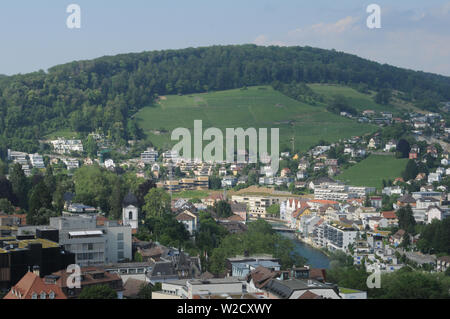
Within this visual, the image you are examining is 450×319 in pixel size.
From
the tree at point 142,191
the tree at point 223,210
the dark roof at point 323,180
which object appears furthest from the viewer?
the dark roof at point 323,180

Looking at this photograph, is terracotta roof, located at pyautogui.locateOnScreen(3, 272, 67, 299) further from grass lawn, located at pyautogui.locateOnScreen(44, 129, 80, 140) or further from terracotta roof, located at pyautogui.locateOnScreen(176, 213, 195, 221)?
grass lawn, located at pyautogui.locateOnScreen(44, 129, 80, 140)

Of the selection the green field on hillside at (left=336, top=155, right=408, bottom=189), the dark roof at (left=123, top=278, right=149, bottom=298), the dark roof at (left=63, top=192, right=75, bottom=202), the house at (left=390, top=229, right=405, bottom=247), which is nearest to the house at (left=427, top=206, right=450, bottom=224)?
the house at (left=390, top=229, right=405, bottom=247)

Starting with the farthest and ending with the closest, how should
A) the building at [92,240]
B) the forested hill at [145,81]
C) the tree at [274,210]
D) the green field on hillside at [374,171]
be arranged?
the forested hill at [145,81]
the green field on hillside at [374,171]
the tree at [274,210]
the building at [92,240]

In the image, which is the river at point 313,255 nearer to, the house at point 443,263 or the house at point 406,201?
the house at point 443,263

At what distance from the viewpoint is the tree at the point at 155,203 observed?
23.0 m

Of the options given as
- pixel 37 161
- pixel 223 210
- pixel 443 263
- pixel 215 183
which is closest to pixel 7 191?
pixel 223 210

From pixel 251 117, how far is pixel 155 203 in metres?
29.9

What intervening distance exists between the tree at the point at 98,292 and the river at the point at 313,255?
9306 mm

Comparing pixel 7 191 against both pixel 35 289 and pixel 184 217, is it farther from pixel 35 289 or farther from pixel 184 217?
pixel 35 289

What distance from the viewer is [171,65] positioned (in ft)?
220

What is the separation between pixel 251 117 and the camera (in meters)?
52.7

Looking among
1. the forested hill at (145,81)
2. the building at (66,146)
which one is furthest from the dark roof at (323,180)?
the forested hill at (145,81)
